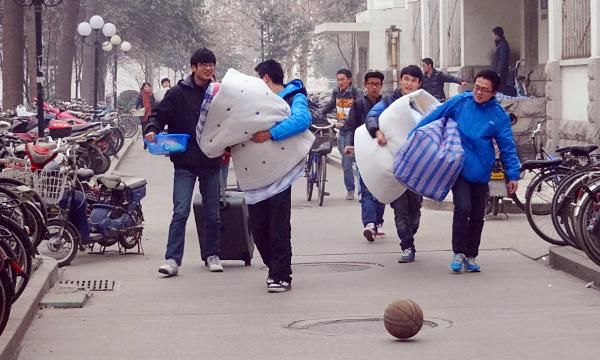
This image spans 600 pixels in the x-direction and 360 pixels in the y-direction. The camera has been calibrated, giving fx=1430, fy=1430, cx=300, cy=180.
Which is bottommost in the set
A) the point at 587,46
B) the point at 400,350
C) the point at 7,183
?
the point at 400,350

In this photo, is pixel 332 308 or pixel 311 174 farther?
pixel 311 174

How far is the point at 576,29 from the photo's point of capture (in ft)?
75.5

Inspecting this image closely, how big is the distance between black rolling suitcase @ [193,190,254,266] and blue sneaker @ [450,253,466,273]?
5.98 feet

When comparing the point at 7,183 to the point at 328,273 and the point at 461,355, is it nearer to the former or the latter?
the point at 328,273

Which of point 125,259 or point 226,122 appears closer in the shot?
point 226,122

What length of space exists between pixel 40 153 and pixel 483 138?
166 inches

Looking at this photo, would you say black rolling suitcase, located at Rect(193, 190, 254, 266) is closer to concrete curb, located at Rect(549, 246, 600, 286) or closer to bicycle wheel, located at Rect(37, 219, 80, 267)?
bicycle wheel, located at Rect(37, 219, 80, 267)

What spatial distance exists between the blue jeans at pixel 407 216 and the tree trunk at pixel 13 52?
19969mm

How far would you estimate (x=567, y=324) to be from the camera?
8914mm

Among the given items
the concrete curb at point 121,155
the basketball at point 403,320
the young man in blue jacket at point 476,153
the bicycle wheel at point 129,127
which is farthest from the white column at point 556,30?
the bicycle wheel at point 129,127

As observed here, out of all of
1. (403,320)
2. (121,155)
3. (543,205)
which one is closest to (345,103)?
(543,205)

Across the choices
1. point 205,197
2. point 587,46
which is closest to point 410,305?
point 205,197

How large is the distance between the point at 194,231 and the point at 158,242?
1004 millimetres

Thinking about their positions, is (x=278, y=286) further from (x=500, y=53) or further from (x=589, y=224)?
(x=500, y=53)
